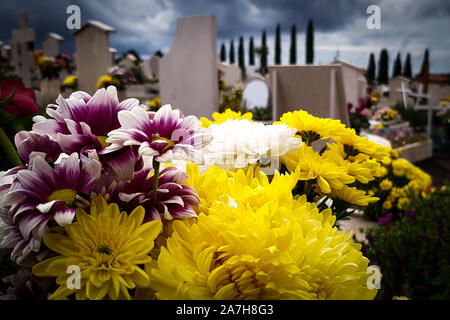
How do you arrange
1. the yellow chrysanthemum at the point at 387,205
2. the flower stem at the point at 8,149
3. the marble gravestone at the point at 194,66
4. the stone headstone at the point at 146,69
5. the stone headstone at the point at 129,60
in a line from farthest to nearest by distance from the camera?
the stone headstone at the point at 146,69, the stone headstone at the point at 129,60, the marble gravestone at the point at 194,66, the yellow chrysanthemum at the point at 387,205, the flower stem at the point at 8,149

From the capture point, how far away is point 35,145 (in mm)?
506

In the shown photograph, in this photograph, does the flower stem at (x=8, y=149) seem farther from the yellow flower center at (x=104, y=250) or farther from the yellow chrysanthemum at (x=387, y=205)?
the yellow chrysanthemum at (x=387, y=205)

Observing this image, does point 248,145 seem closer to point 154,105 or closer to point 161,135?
point 161,135

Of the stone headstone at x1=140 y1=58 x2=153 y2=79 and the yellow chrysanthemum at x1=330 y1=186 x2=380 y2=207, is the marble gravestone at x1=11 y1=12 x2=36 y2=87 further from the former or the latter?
the yellow chrysanthemum at x1=330 y1=186 x2=380 y2=207

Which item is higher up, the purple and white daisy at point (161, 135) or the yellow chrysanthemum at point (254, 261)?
the purple and white daisy at point (161, 135)

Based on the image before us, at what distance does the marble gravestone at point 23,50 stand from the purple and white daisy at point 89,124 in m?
9.06

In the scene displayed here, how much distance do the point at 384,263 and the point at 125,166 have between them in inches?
94.8

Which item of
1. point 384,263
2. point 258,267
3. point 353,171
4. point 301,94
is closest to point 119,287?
point 258,267

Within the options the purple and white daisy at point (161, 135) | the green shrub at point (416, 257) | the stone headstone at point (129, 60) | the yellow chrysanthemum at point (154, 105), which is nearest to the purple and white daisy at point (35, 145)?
the purple and white daisy at point (161, 135)

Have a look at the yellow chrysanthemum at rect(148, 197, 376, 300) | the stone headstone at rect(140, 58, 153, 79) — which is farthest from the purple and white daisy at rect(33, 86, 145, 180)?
the stone headstone at rect(140, 58, 153, 79)

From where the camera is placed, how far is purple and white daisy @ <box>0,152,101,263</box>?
445mm

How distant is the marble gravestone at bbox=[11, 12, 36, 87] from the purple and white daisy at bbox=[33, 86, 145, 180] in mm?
9062

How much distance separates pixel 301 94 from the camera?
1.20 meters

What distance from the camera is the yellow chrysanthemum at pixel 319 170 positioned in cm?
59
